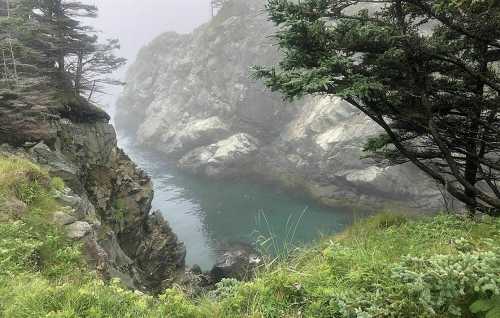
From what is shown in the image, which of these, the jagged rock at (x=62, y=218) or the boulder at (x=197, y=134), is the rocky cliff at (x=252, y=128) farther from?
the jagged rock at (x=62, y=218)

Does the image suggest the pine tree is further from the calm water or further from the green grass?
the calm water

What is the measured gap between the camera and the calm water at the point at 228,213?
32094 mm

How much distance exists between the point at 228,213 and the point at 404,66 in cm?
3196

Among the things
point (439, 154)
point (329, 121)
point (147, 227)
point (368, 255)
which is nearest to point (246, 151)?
point (329, 121)

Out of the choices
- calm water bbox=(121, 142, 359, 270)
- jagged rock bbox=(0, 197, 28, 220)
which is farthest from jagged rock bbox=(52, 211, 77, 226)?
calm water bbox=(121, 142, 359, 270)

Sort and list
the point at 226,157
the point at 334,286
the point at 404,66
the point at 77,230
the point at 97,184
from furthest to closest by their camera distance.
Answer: the point at 226,157 < the point at 97,184 < the point at 77,230 < the point at 404,66 < the point at 334,286

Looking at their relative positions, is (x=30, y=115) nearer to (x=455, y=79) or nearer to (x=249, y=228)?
(x=455, y=79)

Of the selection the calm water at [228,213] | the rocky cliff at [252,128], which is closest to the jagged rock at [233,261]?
the calm water at [228,213]

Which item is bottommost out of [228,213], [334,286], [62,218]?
[228,213]

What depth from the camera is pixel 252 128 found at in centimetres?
5491

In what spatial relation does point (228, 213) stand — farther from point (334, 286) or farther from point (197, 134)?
point (334, 286)

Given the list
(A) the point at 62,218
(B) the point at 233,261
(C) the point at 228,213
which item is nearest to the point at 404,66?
(A) the point at 62,218

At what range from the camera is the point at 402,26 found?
869cm

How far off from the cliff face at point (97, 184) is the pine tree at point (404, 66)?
7425 millimetres
